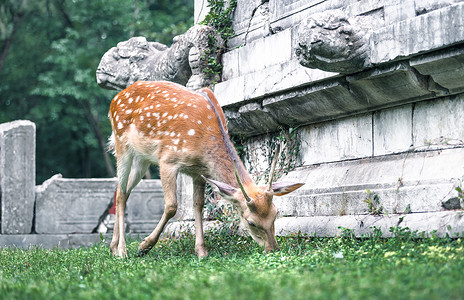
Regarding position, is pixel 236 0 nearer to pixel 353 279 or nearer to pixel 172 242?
pixel 172 242

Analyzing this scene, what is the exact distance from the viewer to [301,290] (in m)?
3.11

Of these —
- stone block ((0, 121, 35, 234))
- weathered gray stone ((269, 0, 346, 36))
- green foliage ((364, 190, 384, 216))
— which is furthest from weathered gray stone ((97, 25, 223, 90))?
stone block ((0, 121, 35, 234))

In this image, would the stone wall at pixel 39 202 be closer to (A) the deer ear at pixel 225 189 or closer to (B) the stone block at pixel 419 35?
(A) the deer ear at pixel 225 189

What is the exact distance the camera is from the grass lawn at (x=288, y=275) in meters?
3.14

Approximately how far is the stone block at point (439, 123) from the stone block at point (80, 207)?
7.87 metres

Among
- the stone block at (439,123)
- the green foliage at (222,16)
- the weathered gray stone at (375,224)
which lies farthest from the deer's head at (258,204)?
the green foliage at (222,16)

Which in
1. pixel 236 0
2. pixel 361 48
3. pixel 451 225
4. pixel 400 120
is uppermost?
pixel 236 0

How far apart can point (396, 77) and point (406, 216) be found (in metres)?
1.25

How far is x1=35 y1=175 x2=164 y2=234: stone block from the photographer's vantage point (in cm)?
1181

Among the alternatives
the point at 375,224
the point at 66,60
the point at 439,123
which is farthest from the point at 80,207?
the point at 66,60

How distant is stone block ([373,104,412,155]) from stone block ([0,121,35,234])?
25.2ft

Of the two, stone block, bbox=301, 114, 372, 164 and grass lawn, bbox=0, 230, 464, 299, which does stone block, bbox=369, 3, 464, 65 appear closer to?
stone block, bbox=301, 114, 372, 164

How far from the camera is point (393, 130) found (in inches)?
236

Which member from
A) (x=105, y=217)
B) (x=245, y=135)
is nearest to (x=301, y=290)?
(x=245, y=135)
